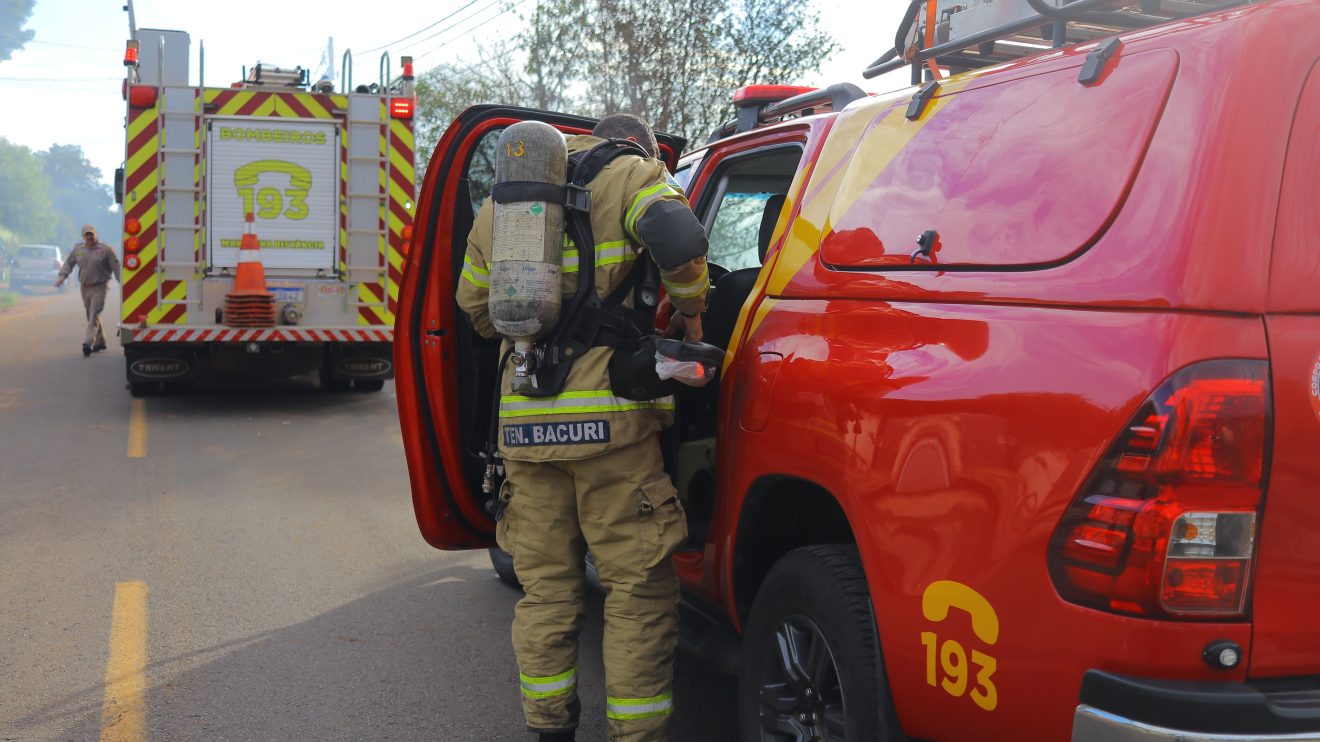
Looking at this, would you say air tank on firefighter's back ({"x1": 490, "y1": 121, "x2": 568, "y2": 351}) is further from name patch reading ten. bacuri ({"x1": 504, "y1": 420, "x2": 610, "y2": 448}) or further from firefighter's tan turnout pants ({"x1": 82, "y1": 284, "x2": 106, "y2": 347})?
firefighter's tan turnout pants ({"x1": 82, "y1": 284, "x2": 106, "y2": 347})

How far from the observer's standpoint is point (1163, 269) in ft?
6.72

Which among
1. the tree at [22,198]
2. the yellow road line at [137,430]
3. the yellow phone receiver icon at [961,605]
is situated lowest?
the yellow road line at [137,430]

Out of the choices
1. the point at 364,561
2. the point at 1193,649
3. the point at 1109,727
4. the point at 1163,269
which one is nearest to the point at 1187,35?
the point at 1163,269

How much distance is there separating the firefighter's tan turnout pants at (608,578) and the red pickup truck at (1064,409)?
400mm

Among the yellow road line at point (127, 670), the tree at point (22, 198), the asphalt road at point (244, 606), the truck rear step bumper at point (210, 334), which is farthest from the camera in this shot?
the tree at point (22, 198)

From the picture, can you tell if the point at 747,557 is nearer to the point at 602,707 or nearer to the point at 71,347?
the point at 602,707

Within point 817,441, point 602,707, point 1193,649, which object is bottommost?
point 602,707

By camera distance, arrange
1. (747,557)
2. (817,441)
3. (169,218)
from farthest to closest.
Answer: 1. (169,218)
2. (747,557)
3. (817,441)

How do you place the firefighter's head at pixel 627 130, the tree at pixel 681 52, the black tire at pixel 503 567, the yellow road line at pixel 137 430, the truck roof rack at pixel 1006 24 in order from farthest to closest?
the tree at pixel 681 52
the yellow road line at pixel 137 430
the black tire at pixel 503 567
the firefighter's head at pixel 627 130
the truck roof rack at pixel 1006 24

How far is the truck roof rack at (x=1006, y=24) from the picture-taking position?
110 inches

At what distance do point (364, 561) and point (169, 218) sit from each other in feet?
19.8

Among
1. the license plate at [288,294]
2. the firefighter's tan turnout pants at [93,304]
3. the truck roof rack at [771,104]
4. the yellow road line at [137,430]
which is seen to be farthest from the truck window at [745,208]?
the firefighter's tan turnout pants at [93,304]

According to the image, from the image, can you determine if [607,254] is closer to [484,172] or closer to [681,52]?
[484,172]

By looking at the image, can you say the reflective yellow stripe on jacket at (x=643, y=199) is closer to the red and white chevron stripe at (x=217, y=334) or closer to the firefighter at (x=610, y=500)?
the firefighter at (x=610, y=500)
